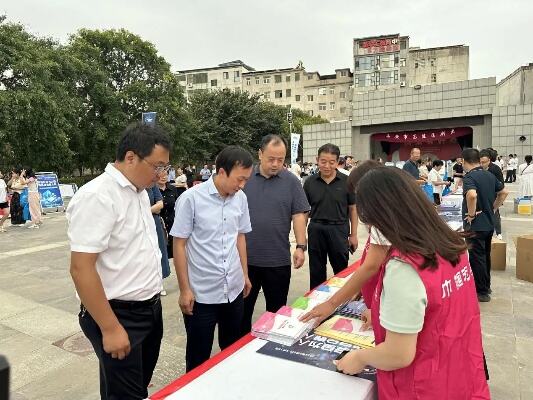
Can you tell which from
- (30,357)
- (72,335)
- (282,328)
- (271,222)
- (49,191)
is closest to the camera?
(282,328)

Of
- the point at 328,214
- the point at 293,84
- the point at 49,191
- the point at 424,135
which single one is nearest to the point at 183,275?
the point at 328,214

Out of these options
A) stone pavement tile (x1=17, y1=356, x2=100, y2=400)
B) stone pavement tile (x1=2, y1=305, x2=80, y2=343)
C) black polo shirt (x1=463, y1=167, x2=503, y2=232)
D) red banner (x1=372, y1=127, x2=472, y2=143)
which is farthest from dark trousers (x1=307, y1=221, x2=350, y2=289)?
red banner (x1=372, y1=127, x2=472, y2=143)

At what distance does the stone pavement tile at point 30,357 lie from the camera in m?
2.82

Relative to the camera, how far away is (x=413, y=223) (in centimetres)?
110

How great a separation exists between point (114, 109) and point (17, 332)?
20.3 metres

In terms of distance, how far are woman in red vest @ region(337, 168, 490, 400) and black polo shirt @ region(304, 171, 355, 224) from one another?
235 centimetres

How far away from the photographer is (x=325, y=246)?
363cm

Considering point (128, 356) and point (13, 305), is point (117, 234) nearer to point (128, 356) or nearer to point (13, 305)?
point (128, 356)

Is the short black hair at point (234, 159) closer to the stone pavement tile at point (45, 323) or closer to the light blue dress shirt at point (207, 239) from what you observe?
the light blue dress shirt at point (207, 239)

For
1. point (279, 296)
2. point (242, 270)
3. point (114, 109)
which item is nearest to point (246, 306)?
point (279, 296)

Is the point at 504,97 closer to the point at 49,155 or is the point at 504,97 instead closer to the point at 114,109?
the point at 114,109

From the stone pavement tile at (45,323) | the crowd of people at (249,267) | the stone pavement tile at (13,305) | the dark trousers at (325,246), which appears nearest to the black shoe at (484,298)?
the dark trousers at (325,246)

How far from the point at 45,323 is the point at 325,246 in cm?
274

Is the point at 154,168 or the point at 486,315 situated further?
the point at 486,315
